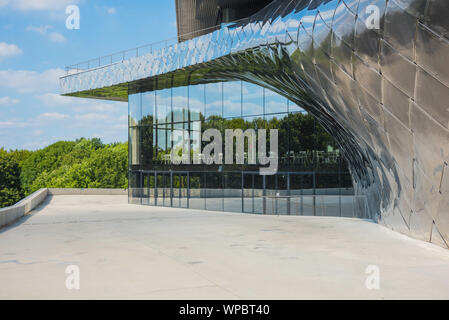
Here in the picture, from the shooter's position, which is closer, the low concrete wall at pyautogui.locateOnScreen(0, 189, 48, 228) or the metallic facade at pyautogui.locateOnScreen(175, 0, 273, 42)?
the low concrete wall at pyautogui.locateOnScreen(0, 189, 48, 228)

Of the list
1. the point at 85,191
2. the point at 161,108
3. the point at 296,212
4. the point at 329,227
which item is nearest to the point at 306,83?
the point at 329,227

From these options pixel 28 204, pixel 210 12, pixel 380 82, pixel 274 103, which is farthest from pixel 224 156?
pixel 380 82

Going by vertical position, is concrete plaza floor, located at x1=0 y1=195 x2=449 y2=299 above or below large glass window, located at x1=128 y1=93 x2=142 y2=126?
below

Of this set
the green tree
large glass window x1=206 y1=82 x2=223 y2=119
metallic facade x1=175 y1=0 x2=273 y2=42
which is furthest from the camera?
the green tree

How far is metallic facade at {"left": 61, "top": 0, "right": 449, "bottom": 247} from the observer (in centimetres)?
1035

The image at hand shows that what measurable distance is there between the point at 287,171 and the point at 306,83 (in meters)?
7.67

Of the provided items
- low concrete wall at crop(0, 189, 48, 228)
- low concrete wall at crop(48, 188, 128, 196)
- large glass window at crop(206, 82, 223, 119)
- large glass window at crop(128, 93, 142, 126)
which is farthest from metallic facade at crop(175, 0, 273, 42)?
low concrete wall at crop(48, 188, 128, 196)

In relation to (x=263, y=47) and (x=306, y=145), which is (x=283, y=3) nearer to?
(x=263, y=47)

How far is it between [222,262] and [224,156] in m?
17.9

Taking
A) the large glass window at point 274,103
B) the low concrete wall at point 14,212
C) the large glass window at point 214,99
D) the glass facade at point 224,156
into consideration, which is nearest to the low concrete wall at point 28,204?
the low concrete wall at point 14,212

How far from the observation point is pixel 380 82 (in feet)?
39.5

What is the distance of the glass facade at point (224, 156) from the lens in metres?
23.9

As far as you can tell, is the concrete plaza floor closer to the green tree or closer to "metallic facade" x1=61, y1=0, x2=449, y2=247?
"metallic facade" x1=61, y1=0, x2=449, y2=247

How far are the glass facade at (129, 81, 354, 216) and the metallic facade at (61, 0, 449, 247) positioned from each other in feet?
7.22
